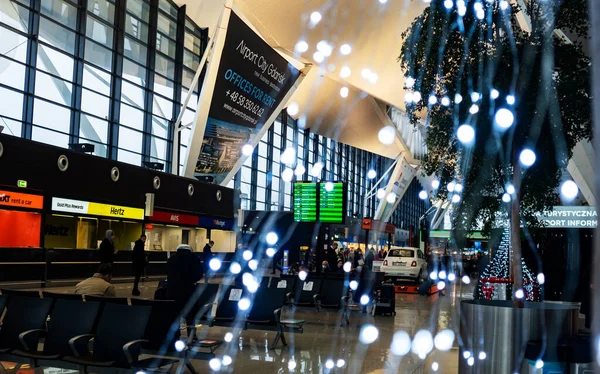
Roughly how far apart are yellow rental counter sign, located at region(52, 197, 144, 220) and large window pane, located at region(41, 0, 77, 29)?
799cm

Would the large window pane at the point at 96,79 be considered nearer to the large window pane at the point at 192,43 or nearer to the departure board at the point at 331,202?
the large window pane at the point at 192,43

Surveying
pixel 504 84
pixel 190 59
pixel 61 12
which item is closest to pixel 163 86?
pixel 190 59

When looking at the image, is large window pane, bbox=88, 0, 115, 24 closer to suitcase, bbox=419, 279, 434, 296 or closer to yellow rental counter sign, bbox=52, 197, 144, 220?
yellow rental counter sign, bbox=52, 197, 144, 220

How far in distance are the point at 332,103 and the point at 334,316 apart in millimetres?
31478

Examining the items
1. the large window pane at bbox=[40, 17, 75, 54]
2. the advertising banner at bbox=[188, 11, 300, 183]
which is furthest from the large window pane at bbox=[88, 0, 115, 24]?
the advertising banner at bbox=[188, 11, 300, 183]

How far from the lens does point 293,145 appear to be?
45.6 meters

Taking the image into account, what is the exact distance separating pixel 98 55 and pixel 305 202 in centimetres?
1498

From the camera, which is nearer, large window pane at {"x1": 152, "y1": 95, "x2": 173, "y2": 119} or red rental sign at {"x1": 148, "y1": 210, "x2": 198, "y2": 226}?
red rental sign at {"x1": 148, "y1": 210, "x2": 198, "y2": 226}

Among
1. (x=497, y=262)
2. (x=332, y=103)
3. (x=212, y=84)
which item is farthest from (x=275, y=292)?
(x=332, y=103)

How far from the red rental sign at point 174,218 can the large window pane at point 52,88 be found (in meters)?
5.59

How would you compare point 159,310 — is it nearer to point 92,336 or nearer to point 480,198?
point 92,336

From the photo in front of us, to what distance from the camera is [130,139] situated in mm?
27281

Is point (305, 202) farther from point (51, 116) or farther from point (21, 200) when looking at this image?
point (51, 116)

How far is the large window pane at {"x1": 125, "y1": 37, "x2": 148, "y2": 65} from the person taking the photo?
27659mm
